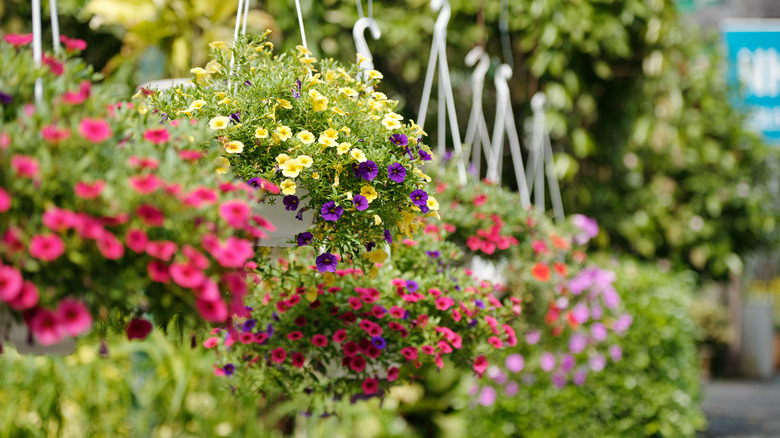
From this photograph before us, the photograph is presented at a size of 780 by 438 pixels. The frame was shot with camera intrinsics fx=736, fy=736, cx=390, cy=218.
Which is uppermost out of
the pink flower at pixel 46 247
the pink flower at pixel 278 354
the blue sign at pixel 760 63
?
the blue sign at pixel 760 63

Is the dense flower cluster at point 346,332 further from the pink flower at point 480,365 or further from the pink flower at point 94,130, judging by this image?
the pink flower at point 94,130

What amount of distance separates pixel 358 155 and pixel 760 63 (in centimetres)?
Answer: 466

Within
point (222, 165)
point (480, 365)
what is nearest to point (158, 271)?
point (222, 165)

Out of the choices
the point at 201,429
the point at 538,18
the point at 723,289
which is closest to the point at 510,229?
the point at 201,429

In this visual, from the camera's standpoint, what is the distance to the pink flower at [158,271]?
2.36 ft

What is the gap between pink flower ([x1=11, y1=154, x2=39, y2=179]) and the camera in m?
0.69

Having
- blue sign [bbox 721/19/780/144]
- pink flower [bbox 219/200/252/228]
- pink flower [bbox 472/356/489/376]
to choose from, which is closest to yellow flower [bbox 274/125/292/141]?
pink flower [bbox 219/200/252/228]

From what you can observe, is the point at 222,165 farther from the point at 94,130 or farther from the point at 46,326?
the point at 46,326

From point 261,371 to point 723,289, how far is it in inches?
395

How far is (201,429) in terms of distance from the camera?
10.2ft

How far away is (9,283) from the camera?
2.14 ft

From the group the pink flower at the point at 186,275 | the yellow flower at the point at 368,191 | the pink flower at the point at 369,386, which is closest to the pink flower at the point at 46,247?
the pink flower at the point at 186,275

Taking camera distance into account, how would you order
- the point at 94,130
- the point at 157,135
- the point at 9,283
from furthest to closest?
the point at 157,135, the point at 94,130, the point at 9,283

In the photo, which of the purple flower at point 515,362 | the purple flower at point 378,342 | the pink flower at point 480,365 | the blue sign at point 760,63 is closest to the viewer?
the purple flower at point 378,342
